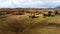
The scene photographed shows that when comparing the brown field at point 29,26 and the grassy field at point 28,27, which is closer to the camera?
the grassy field at point 28,27

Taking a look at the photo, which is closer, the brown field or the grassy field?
the grassy field

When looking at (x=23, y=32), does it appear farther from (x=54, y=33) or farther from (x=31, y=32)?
(x=54, y=33)

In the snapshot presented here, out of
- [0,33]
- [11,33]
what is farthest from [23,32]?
[0,33]

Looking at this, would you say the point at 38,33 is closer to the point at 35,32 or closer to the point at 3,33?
the point at 35,32

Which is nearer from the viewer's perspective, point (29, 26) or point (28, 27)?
point (28, 27)

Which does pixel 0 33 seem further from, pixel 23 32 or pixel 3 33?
pixel 23 32

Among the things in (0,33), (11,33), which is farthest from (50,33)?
(0,33)

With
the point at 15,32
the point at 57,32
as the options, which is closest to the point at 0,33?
the point at 15,32
